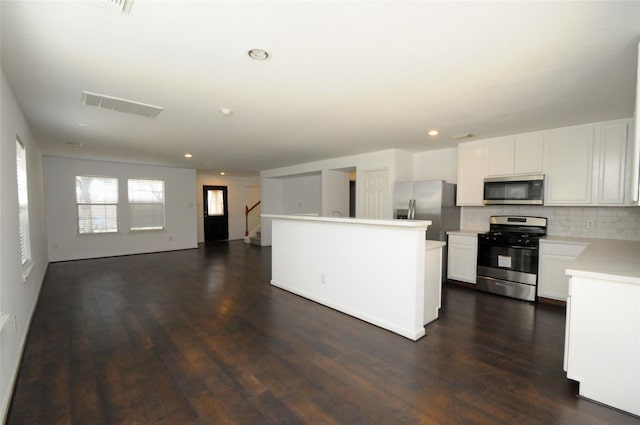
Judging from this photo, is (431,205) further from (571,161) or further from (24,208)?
(24,208)

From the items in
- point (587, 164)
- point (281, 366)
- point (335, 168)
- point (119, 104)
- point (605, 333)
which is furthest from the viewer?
point (335, 168)

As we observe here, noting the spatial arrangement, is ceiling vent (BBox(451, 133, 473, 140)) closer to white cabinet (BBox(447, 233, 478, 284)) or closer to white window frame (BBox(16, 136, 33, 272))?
white cabinet (BBox(447, 233, 478, 284))

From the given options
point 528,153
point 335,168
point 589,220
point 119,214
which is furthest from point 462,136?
point 119,214

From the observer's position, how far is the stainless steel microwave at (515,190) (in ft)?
13.7

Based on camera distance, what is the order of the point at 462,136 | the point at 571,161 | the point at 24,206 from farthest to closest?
the point at 462,136
the point at 571,161
the point at 24,206

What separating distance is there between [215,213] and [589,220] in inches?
389

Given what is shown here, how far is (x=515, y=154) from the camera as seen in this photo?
174 inches

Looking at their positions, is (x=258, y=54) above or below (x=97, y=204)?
above

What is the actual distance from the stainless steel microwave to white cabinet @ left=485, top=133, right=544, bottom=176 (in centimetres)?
12

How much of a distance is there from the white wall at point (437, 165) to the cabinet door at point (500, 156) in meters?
0.80

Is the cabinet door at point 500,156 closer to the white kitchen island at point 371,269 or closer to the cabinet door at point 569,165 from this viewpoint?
the cabinet door at point 569,165

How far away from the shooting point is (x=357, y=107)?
3.23m

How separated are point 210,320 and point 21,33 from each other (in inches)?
115

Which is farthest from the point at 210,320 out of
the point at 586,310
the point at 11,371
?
the point at 586,310
